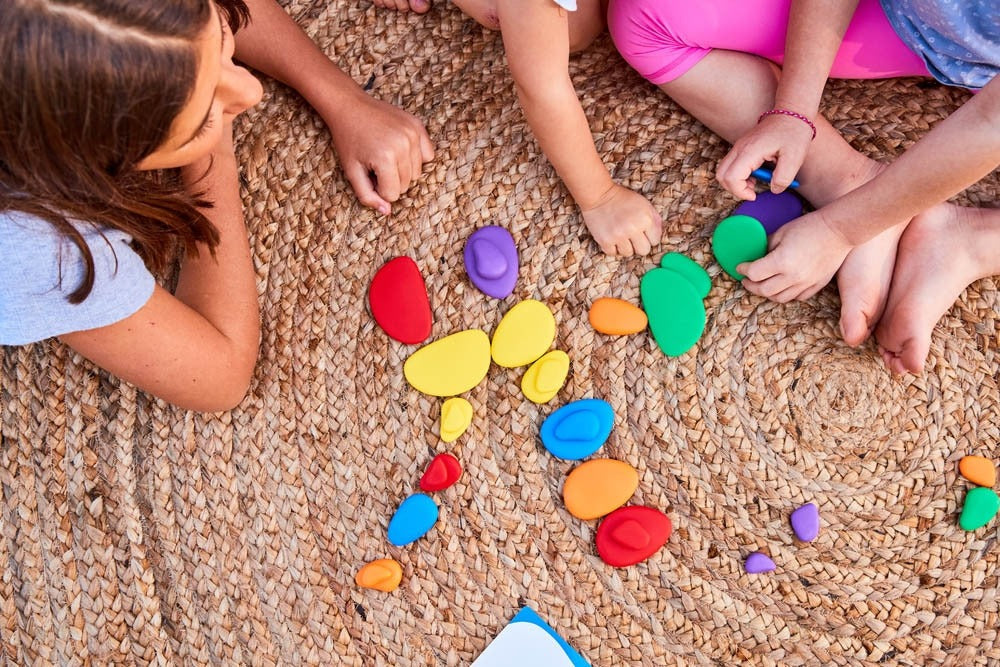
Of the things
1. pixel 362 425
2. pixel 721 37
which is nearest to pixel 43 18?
pixel 362 425

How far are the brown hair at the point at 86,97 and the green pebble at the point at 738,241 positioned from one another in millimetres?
446

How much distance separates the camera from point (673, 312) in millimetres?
741

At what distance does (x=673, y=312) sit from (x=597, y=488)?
163 millimetres

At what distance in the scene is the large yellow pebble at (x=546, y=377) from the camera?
73 centimetres

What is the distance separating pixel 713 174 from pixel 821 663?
0.42m

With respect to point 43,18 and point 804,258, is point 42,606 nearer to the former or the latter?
point 43,18

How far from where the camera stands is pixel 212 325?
68 cm

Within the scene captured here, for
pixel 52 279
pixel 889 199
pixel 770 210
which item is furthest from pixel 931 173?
pixel 52 279

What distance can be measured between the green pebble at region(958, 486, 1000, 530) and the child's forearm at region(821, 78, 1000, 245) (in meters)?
0.23

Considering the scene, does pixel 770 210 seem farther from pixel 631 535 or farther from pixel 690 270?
pixel 631 535

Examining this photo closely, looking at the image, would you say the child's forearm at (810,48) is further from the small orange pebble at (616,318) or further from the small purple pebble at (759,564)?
the small purple pebble at (759,564)

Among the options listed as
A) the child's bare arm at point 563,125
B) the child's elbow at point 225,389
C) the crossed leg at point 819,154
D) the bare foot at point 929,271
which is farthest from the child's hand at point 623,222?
the child's elbow at point 225,389

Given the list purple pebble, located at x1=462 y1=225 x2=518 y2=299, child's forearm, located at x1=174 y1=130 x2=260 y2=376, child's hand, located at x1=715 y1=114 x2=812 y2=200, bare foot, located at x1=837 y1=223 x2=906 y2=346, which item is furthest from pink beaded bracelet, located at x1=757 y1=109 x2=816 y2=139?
child's forearm, located at x1=174 y1=130 x2=260 y2=376

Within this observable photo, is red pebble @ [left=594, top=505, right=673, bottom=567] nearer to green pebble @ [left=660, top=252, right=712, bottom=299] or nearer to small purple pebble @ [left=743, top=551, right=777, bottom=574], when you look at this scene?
small purple pebble @ [left=743, top=551, right=777, bottom=574]
